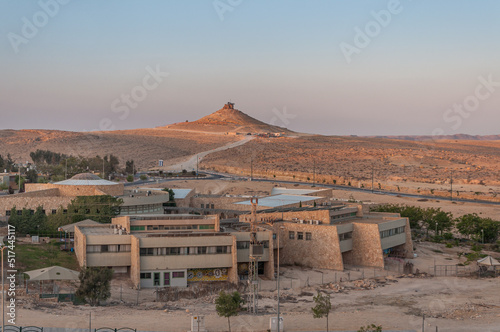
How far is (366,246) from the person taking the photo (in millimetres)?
54969

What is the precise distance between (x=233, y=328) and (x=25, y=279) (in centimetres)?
1458

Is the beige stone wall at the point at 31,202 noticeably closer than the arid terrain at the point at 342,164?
Yes

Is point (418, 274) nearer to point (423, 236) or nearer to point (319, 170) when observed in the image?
point (423, 236)

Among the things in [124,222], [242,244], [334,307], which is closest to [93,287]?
[124,222]

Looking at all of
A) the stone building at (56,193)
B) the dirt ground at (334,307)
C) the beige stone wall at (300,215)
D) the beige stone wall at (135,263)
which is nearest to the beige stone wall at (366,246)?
the beige stone wall at (300,215)

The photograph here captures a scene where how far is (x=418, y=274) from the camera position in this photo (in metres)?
50.4

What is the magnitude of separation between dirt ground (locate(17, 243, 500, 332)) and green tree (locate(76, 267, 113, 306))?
0.74 meters

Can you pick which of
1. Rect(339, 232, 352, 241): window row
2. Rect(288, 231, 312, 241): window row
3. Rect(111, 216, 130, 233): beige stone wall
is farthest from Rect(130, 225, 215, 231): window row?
Rect(339, 232, 352, 241): window row

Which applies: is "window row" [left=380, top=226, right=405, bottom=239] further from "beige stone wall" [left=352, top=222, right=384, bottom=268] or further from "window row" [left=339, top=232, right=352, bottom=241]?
"window row" [left=339, top=232, right=352, bottom=241]

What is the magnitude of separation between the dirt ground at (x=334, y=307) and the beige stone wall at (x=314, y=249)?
1.67 m

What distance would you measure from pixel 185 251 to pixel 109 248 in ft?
19.6

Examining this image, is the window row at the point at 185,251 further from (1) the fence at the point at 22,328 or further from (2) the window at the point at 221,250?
(1) the fence at the point at 22,328

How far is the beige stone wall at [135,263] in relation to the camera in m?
44.1

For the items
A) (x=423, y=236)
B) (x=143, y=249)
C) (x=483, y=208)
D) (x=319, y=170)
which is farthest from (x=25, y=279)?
(x=319, y=170)
